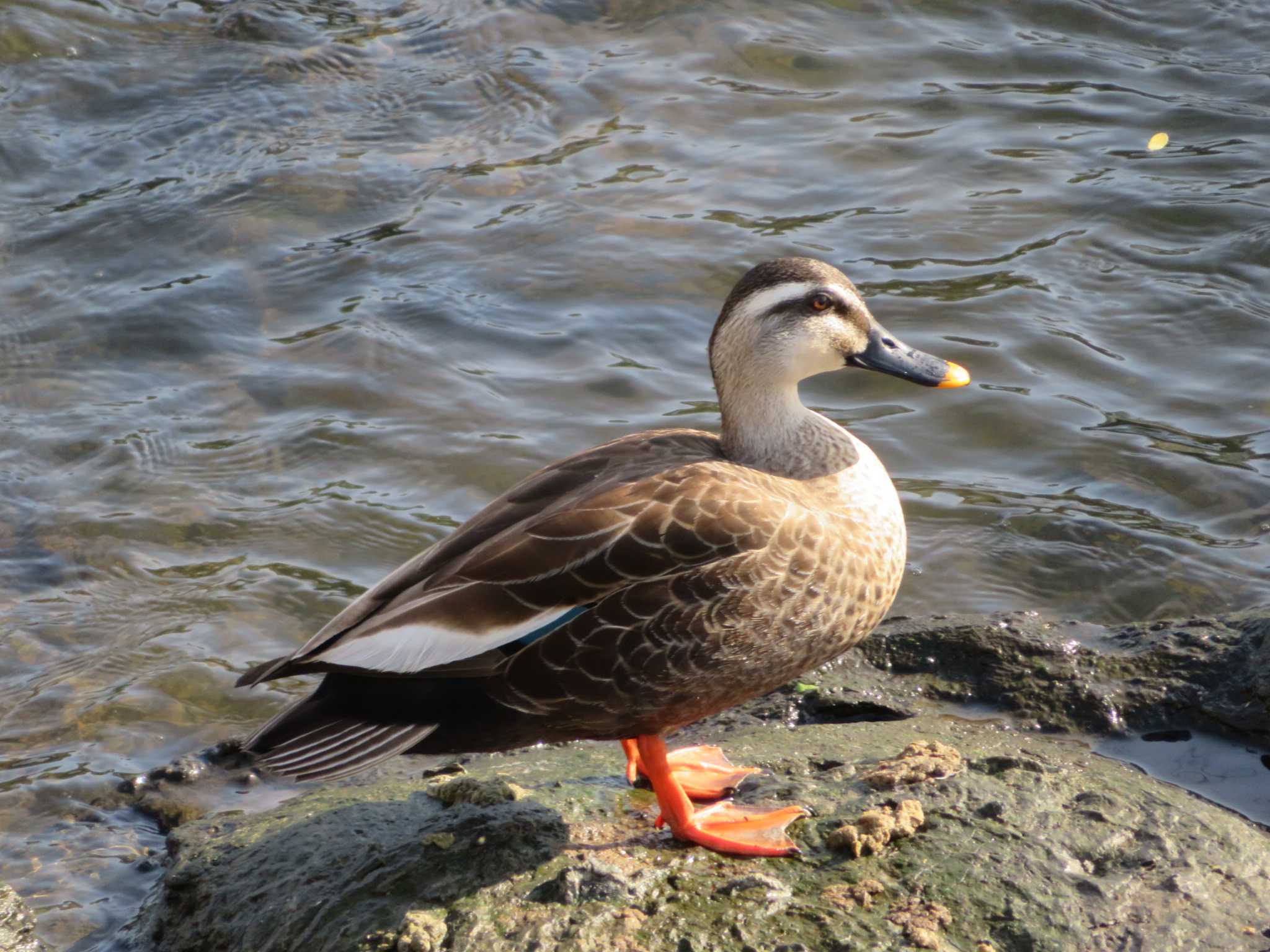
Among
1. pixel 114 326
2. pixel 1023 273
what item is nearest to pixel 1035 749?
pixel 1023 273

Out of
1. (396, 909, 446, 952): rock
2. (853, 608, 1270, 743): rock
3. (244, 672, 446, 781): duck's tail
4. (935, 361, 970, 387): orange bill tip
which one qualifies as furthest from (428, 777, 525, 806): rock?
(935, 361, 970, 387): orange bill tip

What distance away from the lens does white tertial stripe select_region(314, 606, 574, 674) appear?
357cm

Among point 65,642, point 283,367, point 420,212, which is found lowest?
point 65,642

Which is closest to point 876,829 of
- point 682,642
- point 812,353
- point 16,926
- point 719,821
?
point 719,821

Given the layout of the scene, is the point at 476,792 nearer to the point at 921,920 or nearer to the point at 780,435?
the point at 921,920

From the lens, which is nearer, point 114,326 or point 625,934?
point 625,934

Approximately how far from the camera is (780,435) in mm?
4430

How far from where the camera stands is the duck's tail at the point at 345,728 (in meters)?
3.47

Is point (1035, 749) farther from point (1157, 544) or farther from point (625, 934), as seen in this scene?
point (1157, 544)

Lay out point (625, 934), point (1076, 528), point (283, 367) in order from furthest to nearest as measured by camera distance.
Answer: point (283, 367) → point (1076, 528) → point (625, 934)

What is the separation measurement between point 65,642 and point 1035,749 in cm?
387

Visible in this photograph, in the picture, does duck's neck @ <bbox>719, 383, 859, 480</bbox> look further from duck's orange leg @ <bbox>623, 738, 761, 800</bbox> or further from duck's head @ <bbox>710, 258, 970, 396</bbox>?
duck's orange leg @ <bbox>623, 738, 761, 800</bbox>

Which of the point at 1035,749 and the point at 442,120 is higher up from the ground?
the point at 442,120

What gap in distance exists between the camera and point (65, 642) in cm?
579
